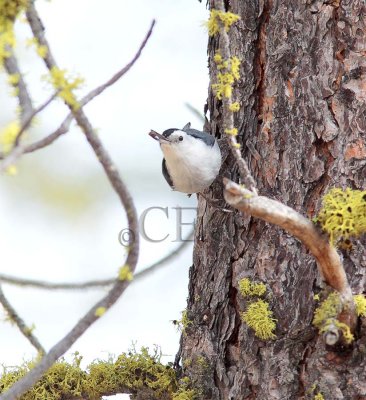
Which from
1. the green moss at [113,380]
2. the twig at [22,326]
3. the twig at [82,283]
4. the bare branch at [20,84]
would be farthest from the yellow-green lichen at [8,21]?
the green moss at [113,380]

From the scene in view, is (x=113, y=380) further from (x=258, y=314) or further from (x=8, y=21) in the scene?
(x=8, y=21)

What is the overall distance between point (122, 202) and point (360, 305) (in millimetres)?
546

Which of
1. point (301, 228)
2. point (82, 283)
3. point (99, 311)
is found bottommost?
point (99, 311)

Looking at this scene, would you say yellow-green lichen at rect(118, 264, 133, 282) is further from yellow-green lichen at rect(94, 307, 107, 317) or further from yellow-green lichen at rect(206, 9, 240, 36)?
yellow-green lichen at rect(206, 9, 240, 36)

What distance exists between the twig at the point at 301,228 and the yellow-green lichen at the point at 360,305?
0.05 meters

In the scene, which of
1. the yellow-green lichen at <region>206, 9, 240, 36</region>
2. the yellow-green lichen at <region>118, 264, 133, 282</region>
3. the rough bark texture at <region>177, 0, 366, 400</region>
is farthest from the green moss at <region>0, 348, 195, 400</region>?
the yellow-green lichen at <region>206, 9, 240, 36</region>

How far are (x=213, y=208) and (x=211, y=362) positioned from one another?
327 mm

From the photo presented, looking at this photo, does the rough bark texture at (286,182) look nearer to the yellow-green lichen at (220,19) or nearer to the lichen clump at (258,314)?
the lichen clump at (258,314)

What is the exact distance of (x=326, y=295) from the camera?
1204mm

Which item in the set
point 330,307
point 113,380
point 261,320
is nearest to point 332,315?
point 330,307

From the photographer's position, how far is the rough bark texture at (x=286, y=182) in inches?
52.6

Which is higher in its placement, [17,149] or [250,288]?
[250,288]

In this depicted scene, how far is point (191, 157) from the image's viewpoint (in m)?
1.48

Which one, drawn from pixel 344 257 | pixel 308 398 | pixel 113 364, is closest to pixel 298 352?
pixel 308 398
